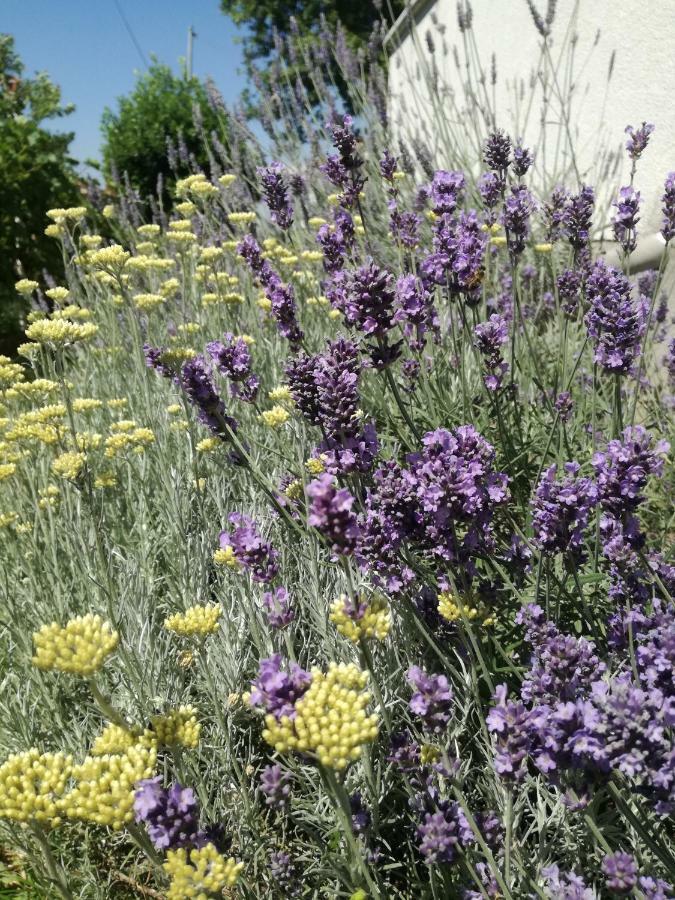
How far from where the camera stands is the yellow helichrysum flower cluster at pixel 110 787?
1051 millimetres

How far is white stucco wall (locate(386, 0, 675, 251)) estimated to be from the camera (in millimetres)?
5578

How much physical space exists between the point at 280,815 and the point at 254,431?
1.70 meters

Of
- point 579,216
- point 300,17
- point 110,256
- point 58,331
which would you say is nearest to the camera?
point 58,331

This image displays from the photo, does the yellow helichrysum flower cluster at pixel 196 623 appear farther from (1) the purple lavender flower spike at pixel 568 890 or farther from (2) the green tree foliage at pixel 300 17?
(2) the green tree foliage at pixel 300 17

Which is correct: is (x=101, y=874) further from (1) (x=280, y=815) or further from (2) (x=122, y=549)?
(2) (x=122, y=549)

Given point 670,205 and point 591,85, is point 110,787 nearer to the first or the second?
point 670,205

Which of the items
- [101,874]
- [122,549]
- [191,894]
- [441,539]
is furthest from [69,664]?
[122,549]

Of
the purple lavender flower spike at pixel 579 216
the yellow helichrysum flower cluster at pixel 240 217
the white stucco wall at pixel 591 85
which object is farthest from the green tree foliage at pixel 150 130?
the purple lavender flower spike at pixel 579 216

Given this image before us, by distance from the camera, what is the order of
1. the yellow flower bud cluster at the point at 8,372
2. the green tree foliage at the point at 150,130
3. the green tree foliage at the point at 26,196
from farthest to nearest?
the green tree foliage at the point at 150,130 → the green tree foliage at the point at 26,196 → the yellow flower bud cluster at the point at 8,372

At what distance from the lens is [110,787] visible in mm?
1092

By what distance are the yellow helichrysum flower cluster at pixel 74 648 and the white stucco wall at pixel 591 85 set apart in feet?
14.7

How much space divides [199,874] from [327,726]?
29cm

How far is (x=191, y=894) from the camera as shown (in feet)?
3.26

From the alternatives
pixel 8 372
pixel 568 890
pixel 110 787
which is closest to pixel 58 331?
pixel 8 372
